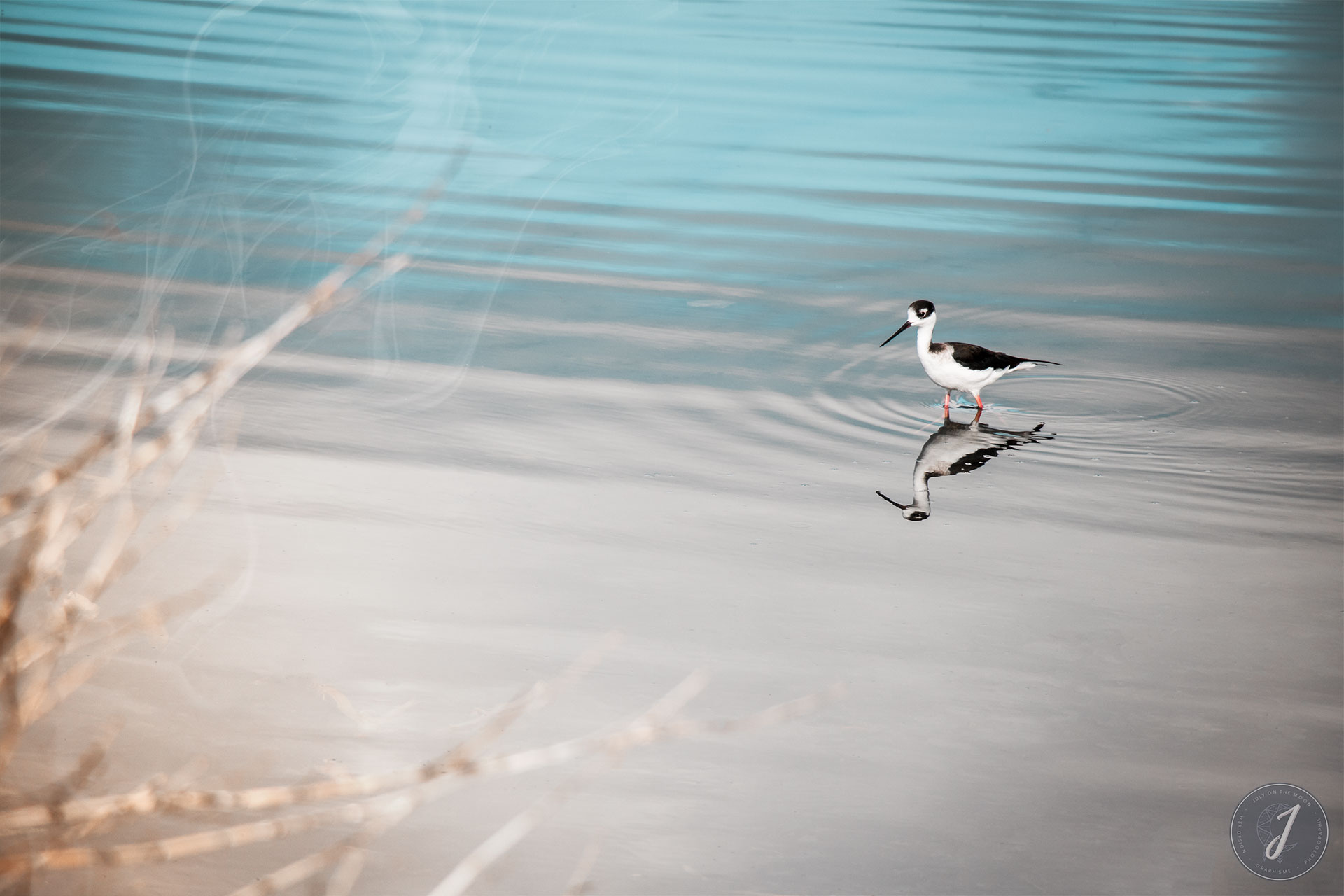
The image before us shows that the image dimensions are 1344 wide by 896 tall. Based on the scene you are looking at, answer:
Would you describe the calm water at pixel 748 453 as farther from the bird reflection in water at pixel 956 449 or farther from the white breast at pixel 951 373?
the white breast at pixel 951 373

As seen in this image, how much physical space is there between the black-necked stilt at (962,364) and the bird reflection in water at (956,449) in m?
0.15

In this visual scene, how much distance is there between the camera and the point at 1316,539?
446 cm

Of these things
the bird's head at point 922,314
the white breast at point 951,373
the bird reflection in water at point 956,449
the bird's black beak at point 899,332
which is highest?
the bird's head at point 922,314

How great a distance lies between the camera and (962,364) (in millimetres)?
5195

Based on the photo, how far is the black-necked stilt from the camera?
520cm

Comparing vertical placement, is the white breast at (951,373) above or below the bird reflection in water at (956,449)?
above

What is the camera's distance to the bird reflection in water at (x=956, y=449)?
468 cm

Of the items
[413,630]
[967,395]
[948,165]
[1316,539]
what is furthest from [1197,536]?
[948,165]

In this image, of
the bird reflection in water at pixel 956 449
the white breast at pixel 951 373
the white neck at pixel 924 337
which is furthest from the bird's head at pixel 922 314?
the bird reflection in water at pixel 956 449

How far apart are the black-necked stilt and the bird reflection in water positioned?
0.15 m

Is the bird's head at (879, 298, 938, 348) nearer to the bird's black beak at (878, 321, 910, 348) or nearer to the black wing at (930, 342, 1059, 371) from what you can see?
the bird's black beak at (878, 321, 910, 348)

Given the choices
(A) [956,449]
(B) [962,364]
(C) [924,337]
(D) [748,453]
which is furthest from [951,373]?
(D) [748,453]

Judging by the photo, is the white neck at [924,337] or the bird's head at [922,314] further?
the bird's head at [922,314]

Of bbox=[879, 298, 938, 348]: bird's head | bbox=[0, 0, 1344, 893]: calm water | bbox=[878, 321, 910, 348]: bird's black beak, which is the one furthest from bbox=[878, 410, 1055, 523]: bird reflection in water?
bbox=[878, 321, 910, 348]: bird's black beak
